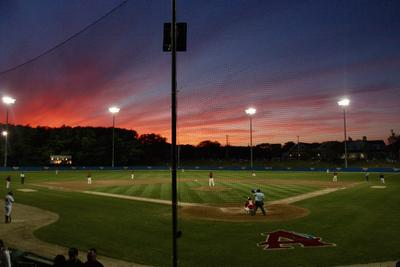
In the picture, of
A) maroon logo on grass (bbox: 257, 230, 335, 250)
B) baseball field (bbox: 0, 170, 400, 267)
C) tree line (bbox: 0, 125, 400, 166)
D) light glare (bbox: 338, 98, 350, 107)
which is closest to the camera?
baseball field (bbox: 0, 170, 400, 267)

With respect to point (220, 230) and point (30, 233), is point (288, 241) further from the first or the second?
point (30, 233)

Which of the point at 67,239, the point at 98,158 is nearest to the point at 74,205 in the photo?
the point at 67,239

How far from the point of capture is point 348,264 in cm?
1290

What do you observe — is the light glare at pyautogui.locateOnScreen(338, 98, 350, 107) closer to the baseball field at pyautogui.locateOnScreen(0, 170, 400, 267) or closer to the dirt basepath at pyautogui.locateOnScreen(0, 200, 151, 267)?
the baseball field at pyautogui.locateOnScreen(0, 170, 400, 267)

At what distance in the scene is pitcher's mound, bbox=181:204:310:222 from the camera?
2222 cm

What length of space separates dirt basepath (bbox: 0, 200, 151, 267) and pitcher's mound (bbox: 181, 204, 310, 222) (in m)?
8.44

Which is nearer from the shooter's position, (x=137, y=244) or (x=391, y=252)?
(x=391, y=252)

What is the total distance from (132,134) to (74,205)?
10722 centimetres

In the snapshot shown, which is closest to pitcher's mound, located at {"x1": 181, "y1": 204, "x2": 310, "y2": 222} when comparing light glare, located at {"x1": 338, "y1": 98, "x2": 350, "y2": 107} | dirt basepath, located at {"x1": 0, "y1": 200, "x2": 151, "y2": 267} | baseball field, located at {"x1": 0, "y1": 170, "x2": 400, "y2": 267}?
baseball field, located at {"x1": 0, "y1": 170, "x2": 400, "y2": 267}

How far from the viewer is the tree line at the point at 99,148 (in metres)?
110

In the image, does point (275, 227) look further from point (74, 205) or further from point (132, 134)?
point (132, 134)

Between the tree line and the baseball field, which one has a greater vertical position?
the tree line

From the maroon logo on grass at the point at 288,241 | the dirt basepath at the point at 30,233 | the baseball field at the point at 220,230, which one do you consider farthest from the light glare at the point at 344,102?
the dirt basepath at the point at 30,233

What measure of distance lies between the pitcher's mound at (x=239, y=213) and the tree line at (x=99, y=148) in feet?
289
